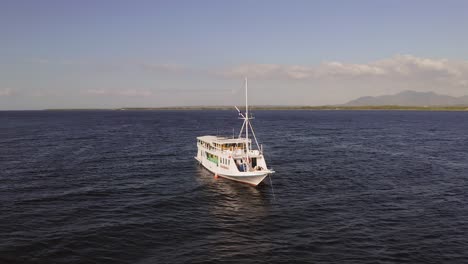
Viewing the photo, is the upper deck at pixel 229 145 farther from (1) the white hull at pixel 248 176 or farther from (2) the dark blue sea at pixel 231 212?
(2) the dark blue sea at pixel 231 212

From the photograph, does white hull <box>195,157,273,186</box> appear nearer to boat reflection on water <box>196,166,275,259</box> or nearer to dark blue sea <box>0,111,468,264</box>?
boat reflection on water <box>196,166,275,259</box>

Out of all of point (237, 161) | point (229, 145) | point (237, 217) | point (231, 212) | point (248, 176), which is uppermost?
point (229, 145)

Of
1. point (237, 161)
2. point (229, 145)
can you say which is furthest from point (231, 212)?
point (229, 145)

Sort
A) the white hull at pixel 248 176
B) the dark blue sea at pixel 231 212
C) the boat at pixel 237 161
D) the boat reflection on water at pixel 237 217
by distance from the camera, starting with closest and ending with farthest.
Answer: the dark blue sea at pixel 231 212 → the boat reflection on water at pixel 237 217 → the white hull at pixel 248 176 → the boat at pixel 237 161

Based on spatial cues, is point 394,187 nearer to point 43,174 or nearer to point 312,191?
point 312,191

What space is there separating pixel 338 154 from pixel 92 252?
69.8m

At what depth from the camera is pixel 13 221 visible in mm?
41188

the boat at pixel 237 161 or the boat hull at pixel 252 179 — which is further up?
the boat at pixel 237 161

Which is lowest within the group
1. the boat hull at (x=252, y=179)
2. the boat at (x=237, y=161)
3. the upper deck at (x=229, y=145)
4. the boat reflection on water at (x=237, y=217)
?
the boat reflection on water at (x=237, y=217)

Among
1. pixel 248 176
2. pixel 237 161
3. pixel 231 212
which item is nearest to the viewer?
pixel 231 212

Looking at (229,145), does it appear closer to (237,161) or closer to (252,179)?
(237,161)

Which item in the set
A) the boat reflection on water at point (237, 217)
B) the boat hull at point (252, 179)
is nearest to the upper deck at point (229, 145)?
the boat reflection on water at point (237, 217)

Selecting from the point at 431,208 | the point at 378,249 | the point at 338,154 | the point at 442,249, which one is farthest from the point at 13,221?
the point at 338,154

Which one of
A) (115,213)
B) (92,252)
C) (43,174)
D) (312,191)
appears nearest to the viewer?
(92,252)
